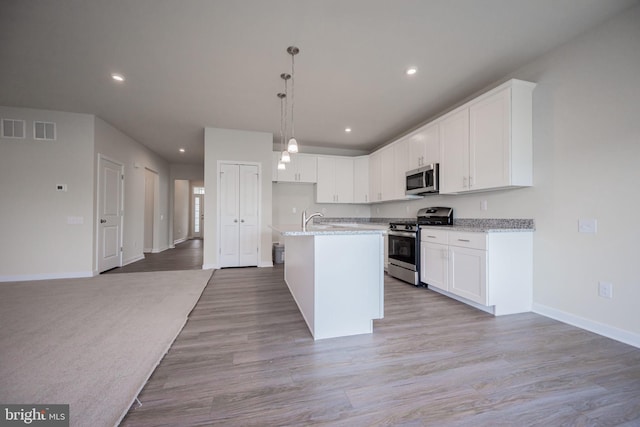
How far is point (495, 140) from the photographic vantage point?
275 cm

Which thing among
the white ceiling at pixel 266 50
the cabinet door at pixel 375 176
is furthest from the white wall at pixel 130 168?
the cabinet door at pixel 375 176

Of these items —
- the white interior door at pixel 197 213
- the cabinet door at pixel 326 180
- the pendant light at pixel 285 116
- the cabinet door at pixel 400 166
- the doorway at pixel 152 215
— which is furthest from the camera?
the white interior door at pixel 197 213

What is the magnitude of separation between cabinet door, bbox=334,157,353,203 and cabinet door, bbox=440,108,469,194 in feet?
7.98

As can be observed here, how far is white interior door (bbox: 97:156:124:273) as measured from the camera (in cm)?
442

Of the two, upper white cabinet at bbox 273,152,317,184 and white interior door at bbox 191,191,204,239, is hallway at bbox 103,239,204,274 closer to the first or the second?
upper white cabinet at bbox 273,152,317,184

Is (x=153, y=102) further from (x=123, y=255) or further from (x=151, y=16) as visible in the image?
(x=123, y=255)

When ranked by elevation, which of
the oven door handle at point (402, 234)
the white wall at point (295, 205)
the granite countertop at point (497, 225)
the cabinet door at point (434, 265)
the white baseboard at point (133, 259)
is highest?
the white wall at point (295, 205)

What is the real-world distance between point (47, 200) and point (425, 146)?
244 inches

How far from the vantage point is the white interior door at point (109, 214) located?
14.5 ft

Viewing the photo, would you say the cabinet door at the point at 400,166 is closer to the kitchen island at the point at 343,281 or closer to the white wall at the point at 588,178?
the white wall at the point at 588,178

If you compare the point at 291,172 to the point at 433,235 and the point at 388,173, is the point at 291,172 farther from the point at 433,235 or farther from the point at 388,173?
the point at 433,235

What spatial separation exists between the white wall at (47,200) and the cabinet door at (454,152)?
5.72 meters

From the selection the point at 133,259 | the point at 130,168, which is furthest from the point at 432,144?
the point at 133,259
